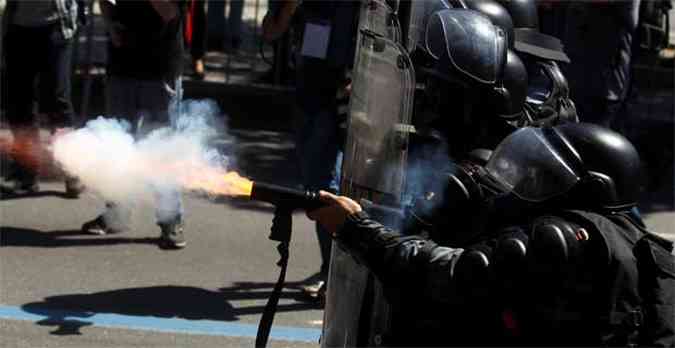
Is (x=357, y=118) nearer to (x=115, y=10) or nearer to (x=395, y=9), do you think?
(x=395, y=9)

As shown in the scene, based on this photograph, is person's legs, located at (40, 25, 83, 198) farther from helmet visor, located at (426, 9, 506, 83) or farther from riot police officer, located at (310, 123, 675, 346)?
riot police officer, located at (310, 123, 675, 346)

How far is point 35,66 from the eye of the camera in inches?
320

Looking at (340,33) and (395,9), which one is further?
(340,33)

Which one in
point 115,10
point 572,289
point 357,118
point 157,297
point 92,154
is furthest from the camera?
point 115,10

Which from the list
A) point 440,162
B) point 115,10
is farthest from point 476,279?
point 115,10

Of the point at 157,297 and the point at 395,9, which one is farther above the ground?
the point at 395,9

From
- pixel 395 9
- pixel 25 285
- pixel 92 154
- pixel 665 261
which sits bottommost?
pixel 25 285

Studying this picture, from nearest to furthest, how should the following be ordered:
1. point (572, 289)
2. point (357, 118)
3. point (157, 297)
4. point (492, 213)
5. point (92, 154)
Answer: point (572, 289) < point (492, 213) < point (357, 118) < point (92, 154) < point (157, 297)

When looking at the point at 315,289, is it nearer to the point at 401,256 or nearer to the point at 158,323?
the point at 158,323

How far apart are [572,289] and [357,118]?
0.88 meters

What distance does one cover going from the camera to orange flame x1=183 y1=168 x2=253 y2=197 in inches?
147

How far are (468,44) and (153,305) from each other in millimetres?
3066

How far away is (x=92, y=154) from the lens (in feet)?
16.0

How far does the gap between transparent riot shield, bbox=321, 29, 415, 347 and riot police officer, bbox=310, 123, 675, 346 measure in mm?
149
